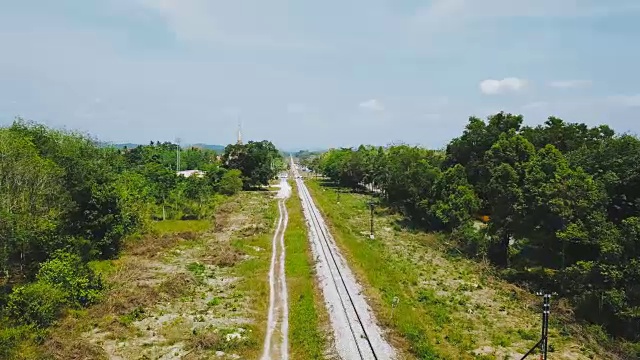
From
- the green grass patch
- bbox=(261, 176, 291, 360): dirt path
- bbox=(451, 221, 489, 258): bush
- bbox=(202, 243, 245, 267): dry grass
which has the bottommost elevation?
bbox=(261, 176, 291, 360): dirt path

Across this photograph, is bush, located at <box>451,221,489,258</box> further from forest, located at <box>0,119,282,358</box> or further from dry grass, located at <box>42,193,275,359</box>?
forest, located at <box>0,119,282,358</box>

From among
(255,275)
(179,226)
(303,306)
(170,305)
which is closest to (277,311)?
(303,306)

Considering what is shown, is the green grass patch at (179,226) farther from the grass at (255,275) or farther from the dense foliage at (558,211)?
the dense foliage at (558,211)

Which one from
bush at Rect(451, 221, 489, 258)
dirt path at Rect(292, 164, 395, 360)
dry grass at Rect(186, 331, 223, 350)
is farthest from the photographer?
bush at Rect(451, 221, 489, 258)

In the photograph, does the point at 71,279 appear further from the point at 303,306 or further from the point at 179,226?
the point at 179,226

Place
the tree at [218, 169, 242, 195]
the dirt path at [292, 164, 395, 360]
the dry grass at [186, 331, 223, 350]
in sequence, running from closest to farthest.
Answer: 1. the dirt path at [292, 164, 395, 360]
2. the dry grass at [186, 331, 223, 350]
3. the tree at [218, 169, 242, 195]

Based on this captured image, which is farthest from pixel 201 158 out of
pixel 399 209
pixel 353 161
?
pixel 399 209

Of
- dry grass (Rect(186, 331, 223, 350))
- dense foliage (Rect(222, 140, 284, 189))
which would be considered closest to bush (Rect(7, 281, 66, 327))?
dry grass (Rect(186, 331, 223, 350))
